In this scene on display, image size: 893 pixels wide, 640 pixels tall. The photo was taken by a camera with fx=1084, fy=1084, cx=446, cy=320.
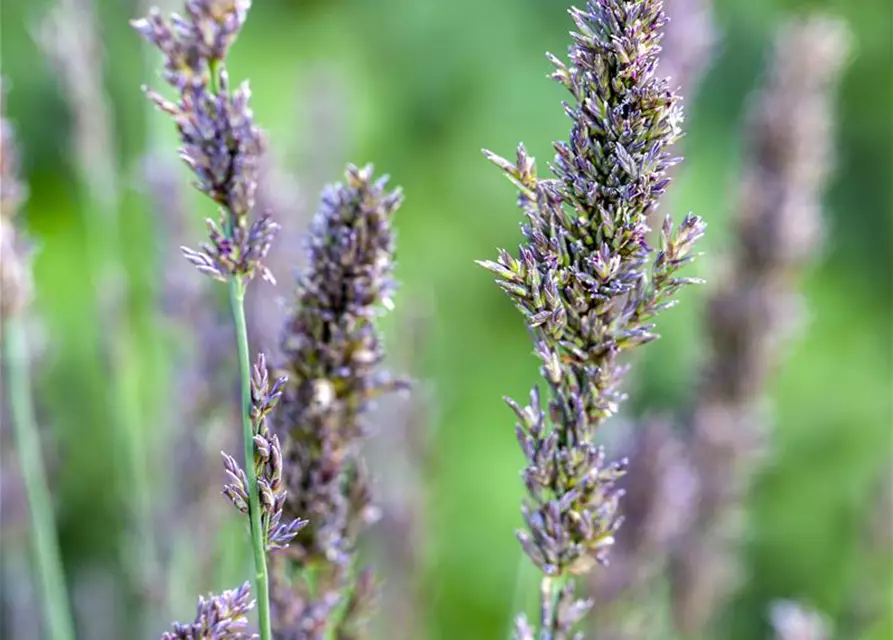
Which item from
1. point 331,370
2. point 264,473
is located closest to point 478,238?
point 331,370

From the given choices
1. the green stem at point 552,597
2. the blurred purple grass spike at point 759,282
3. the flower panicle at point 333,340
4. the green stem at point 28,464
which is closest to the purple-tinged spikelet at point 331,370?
the flower panicle at point 333,340

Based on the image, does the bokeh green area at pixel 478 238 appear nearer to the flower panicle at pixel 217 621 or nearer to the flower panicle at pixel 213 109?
the flower panicle at pixel 213 109

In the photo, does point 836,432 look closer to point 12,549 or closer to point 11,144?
point 12,549

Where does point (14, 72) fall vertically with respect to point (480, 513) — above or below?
above

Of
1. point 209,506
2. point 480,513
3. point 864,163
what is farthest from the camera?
point 864,163

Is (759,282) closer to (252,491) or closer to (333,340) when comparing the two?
(333,340)

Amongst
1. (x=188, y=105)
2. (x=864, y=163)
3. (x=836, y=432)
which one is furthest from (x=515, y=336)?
(x=188, y=105)

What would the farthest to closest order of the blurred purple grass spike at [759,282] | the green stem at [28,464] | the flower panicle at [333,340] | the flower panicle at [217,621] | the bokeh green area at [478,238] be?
the bokeh green area at [478,238], the blurred purple grass spike at [759,282], the green stem at [28,464], the flower panicle at [333,340], the flower panicle at [217,621]
